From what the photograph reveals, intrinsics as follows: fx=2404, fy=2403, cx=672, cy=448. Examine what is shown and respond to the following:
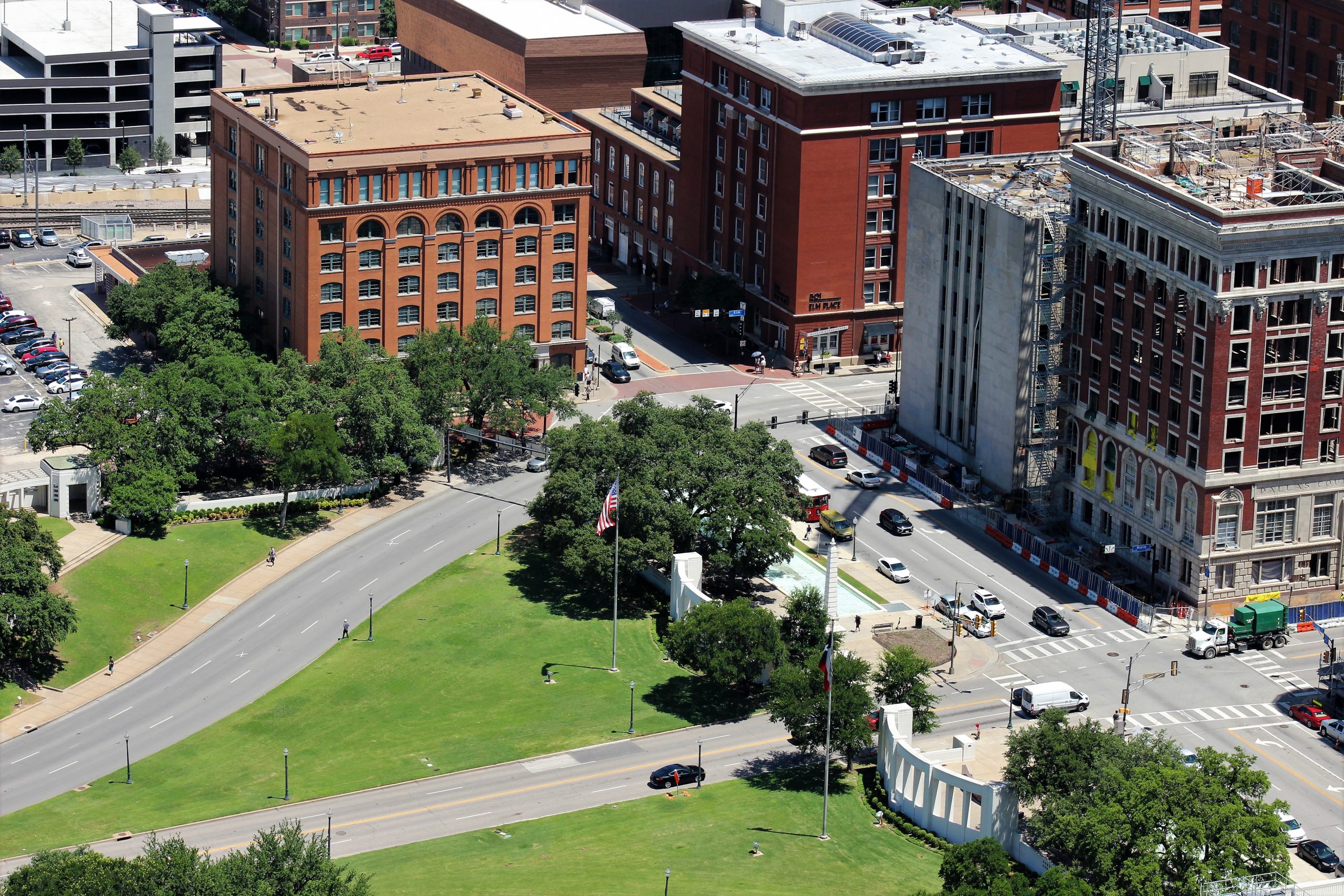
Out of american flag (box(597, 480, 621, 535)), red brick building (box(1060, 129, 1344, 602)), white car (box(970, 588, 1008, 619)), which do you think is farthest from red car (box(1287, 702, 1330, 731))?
american flag (box(597, 480, 621, 535))

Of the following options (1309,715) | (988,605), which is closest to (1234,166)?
(988,605)

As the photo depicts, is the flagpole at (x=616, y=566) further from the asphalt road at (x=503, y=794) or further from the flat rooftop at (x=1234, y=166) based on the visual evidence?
the flat rooftop at (x=1234, y=166)

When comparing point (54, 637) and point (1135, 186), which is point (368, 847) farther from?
point (1135, 186)

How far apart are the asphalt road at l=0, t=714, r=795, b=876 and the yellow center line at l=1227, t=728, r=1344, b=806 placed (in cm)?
3181

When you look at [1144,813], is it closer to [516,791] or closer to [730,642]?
[730,642]

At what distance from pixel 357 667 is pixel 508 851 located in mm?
Result: 33027

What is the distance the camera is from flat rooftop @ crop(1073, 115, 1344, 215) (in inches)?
7190

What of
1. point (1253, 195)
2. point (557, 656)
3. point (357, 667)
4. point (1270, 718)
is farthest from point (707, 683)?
point (1253, 195)

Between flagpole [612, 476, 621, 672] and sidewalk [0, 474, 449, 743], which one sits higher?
flagpole [612, 476, 621, 672]

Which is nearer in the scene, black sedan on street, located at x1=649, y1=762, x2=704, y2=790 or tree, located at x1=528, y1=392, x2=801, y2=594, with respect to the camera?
black sedan on street, located at x1=649, y1=762, x2=704, y2=790

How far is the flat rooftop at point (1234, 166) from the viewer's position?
183 metres

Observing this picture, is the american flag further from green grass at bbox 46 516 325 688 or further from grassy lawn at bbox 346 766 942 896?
green grass at bbox 46 516 325 688

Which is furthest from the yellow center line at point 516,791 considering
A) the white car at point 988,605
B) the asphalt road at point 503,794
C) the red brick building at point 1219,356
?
the red brick building at point 1219,356

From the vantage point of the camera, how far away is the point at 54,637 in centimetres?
18012
